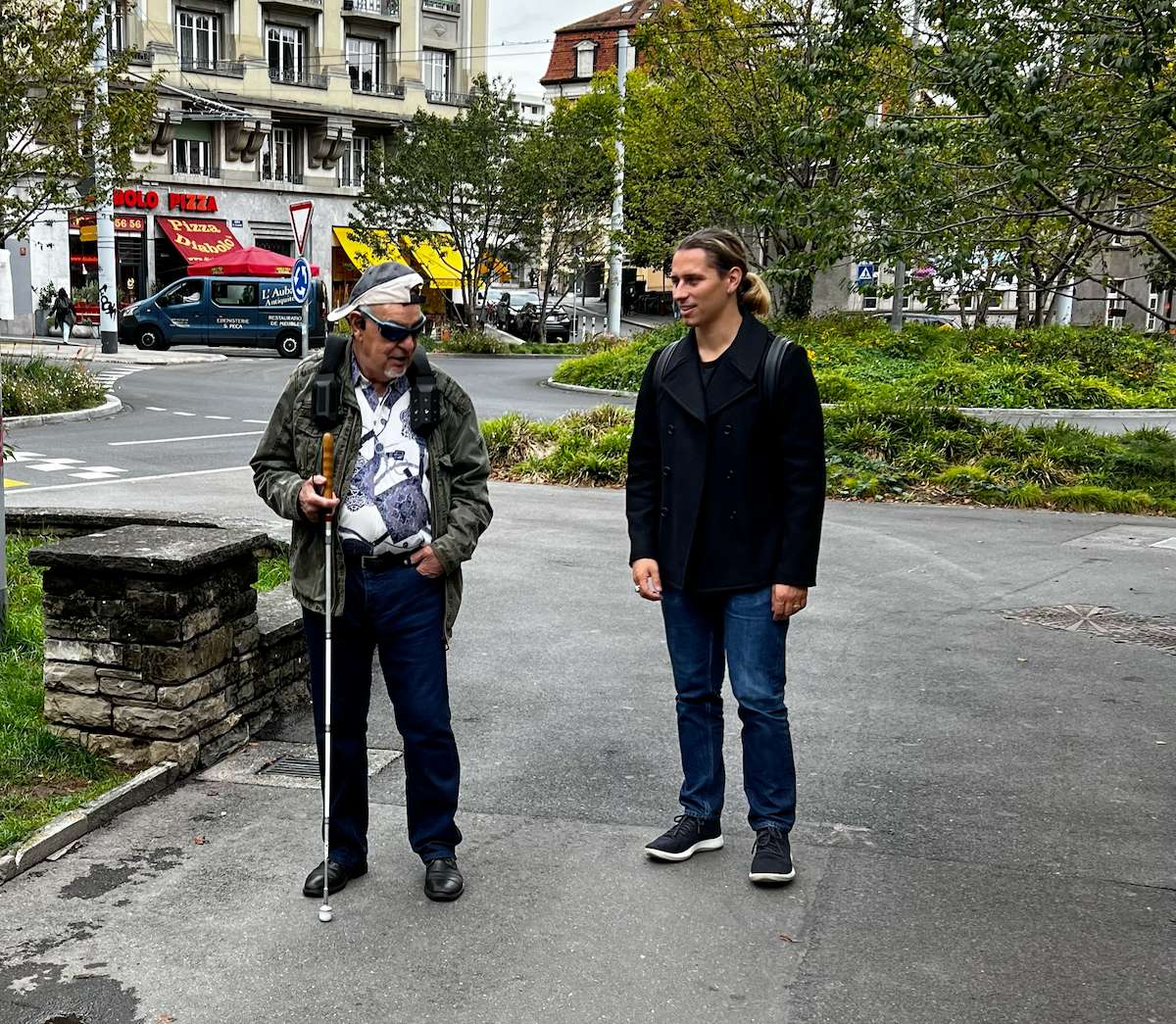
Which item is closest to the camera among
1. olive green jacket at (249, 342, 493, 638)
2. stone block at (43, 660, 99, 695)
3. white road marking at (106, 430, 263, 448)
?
olive green jacket at (249, 342, 493, 638)

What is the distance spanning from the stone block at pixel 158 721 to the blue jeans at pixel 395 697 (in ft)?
3.37

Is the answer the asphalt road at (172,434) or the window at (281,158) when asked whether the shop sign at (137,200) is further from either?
the asphalt road at (172,434)

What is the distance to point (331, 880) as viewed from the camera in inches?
166

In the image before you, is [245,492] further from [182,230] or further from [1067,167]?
[182,230]

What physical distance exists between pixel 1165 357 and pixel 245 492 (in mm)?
18319

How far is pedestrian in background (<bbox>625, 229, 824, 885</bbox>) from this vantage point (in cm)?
422

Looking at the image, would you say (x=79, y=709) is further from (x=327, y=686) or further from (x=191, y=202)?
(x=191, y=202)

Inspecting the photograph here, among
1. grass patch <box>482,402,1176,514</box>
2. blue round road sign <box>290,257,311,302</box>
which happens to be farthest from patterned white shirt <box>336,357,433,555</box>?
blue round road sign <box>290,257,311,302</box>

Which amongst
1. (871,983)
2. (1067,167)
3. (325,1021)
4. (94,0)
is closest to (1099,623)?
(1067,167)

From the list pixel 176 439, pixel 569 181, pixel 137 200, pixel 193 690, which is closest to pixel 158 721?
pixel 193 690

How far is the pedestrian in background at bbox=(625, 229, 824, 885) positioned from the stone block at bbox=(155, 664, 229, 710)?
1.86m

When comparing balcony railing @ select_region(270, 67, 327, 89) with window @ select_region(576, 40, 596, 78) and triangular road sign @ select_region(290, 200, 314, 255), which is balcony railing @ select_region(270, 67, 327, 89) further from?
window @ select_region(576, 40, 596, 78)

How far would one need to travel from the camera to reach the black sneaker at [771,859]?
167 inches

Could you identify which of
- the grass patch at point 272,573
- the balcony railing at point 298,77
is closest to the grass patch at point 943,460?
the grass patch at point 272,573
